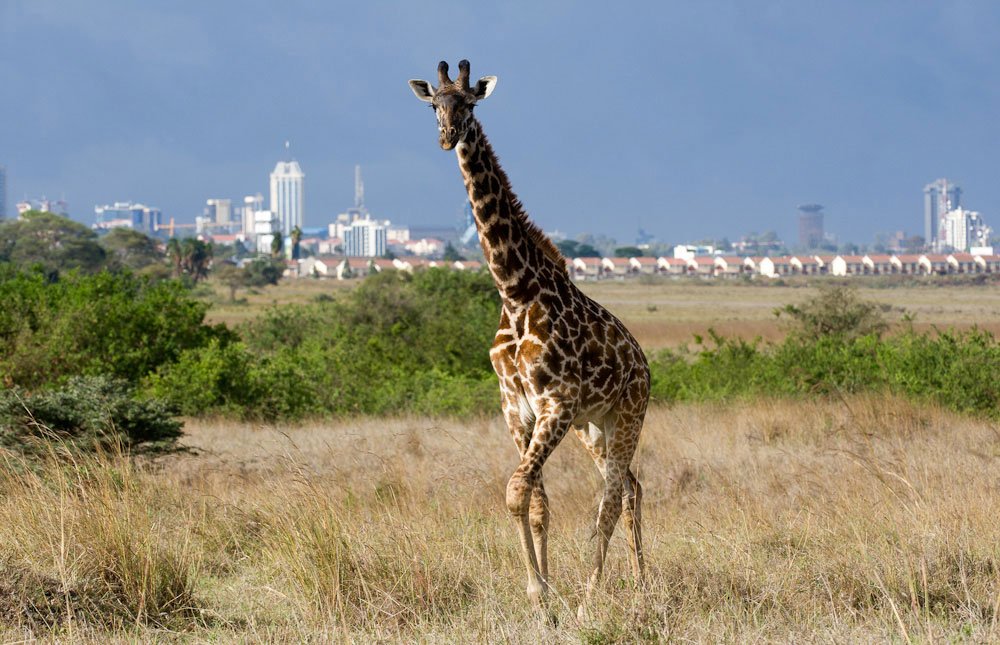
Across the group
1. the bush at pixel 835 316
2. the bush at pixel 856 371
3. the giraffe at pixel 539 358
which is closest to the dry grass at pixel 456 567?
the giraffe at pixel 539 358

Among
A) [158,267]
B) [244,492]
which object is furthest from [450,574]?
[158,267]

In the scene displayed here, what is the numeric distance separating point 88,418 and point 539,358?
21.2ft

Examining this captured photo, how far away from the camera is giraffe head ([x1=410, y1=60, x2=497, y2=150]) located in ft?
21.4

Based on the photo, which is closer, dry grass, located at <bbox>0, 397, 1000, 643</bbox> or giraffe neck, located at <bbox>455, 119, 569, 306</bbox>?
dry grass, located at <bbox>0, 397, 1000, 643</bbox>

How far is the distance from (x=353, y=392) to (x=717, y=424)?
7613 mm

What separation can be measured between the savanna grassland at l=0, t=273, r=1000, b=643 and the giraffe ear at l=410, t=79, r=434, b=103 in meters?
2.52

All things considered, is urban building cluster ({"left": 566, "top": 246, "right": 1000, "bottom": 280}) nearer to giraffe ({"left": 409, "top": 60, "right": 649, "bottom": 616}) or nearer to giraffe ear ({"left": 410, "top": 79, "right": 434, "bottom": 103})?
giraffe ({"left": 409, "top": 60, "right": 649, "bottom": 616})

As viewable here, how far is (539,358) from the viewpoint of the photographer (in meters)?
6.69

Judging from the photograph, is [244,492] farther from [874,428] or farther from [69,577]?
[874,428]

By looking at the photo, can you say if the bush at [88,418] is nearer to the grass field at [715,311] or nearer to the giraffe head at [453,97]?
the giraffe head at [453,97]

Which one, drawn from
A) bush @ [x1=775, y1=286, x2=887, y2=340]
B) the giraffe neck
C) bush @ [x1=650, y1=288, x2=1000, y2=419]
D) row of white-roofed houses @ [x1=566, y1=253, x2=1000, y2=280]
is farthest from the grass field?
row of white-roofed houses @ [x1=566, y1=253, x2=1000, y2=280]

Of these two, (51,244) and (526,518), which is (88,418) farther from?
(51,244)

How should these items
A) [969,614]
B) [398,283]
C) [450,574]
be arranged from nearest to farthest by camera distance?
[969,614], [450,574], [398,283]

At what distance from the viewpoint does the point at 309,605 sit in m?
6.63
